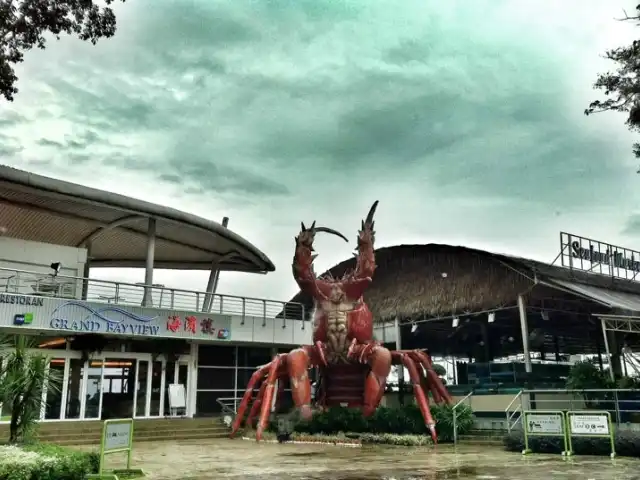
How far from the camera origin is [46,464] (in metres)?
8.05

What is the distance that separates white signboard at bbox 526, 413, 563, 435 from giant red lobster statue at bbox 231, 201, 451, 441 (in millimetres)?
4341

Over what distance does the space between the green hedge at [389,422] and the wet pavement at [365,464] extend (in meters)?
1.25

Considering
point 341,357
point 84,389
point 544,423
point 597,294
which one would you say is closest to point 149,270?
point 84,389

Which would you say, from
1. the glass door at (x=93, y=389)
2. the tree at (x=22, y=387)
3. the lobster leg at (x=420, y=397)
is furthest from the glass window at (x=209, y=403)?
the tree at (x=22, y=387)

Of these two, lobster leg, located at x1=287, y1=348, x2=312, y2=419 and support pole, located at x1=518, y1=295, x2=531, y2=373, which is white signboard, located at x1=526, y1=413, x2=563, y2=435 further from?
support pole, located at x1=518, y1=295, x2=531, y2=373

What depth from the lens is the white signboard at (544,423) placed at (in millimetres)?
13826

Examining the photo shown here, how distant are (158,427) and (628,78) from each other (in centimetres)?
1696

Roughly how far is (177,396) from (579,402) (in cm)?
1403

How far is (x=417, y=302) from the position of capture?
2877 cm

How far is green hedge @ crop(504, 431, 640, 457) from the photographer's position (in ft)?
43.4

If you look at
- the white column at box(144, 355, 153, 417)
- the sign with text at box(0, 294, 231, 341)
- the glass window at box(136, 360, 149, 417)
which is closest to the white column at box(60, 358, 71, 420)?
the sign with text at box(0, 294, 231, 341)

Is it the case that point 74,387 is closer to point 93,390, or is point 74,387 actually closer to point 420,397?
point 93,390

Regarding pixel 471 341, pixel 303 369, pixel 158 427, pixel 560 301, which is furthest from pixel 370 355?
pixel 471 341

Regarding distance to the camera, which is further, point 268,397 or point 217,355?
point 217,355
